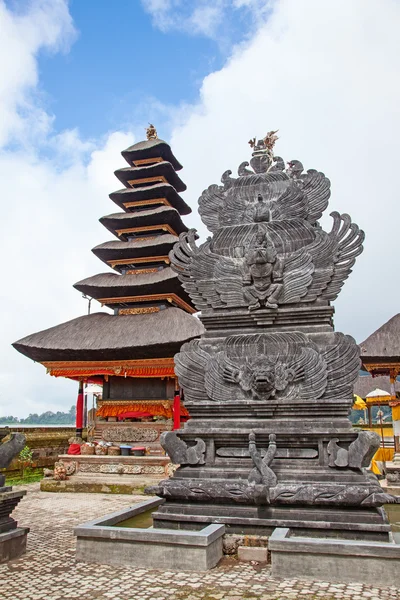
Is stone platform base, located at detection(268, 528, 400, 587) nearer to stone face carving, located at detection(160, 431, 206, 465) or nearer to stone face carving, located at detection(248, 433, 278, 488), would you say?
stone face carving, located at detection(248, 433, 278, 488)

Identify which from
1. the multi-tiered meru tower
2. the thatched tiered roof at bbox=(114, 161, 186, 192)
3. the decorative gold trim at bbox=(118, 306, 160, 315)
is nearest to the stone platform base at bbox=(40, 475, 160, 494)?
the decorative gold trim at bbox=(118, 306, 160, 315)

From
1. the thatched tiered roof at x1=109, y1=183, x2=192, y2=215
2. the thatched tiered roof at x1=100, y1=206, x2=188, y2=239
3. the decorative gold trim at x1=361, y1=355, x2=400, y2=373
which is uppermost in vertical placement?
the thatched tiered roof at x1=109, y1=183, x2=192, y2=215

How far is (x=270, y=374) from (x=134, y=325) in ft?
41.4

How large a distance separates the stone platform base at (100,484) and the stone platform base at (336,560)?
12.0m

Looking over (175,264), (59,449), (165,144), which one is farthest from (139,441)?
(165,144)

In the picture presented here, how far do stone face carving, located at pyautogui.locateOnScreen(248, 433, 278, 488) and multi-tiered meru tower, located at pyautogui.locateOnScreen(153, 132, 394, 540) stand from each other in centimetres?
2

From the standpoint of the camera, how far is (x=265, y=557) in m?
7.02

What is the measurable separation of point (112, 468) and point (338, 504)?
13214mm

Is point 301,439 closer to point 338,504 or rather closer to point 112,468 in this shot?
point 338,504

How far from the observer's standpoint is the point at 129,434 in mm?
20500

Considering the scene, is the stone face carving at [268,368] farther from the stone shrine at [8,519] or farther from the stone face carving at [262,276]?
the stone shrine at [8,519]

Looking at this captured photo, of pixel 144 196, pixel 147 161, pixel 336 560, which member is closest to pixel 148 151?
pixel 147 161

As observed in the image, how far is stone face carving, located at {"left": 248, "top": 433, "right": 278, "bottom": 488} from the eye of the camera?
7387mm

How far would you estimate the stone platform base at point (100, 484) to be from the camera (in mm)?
17766
